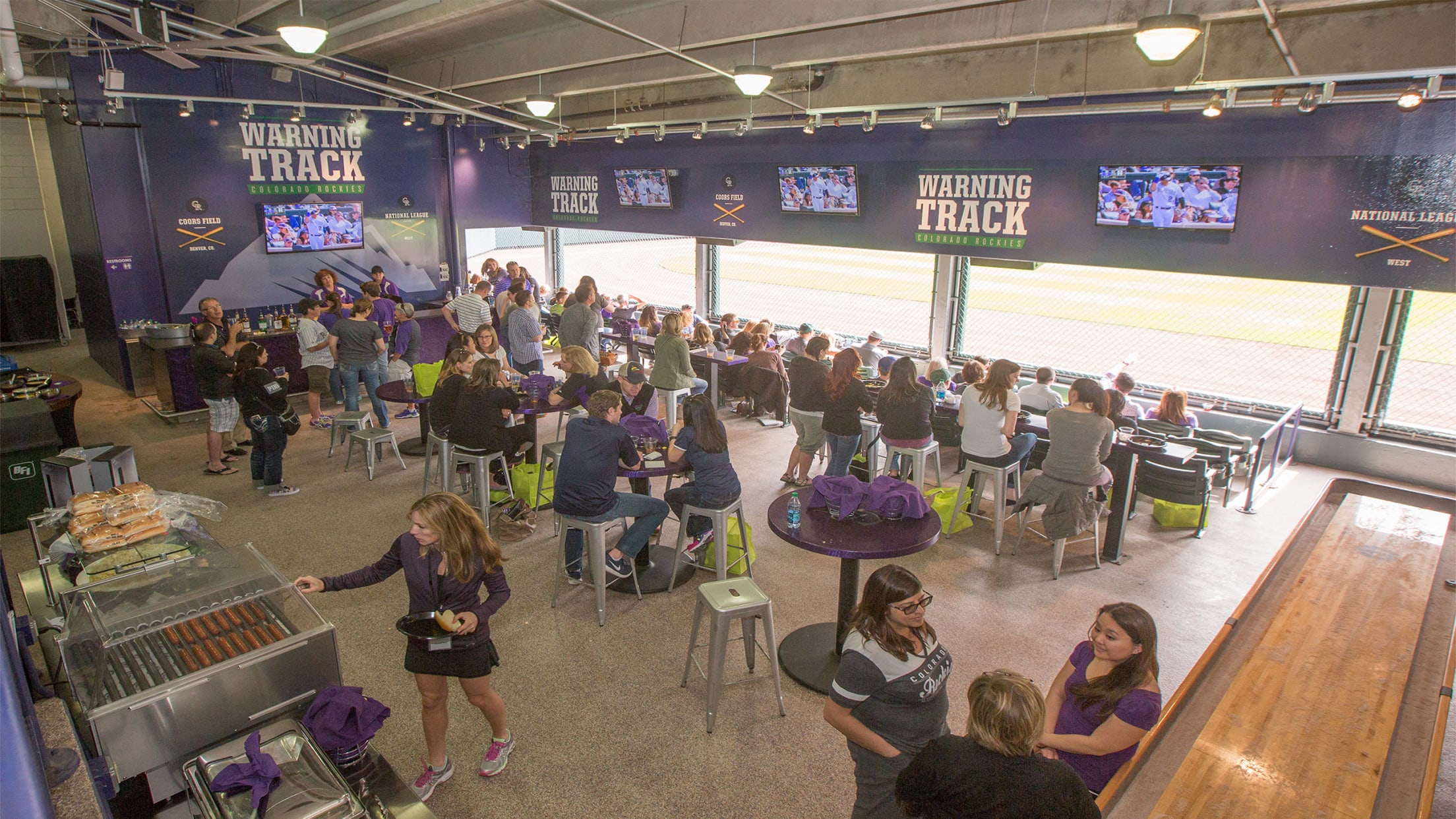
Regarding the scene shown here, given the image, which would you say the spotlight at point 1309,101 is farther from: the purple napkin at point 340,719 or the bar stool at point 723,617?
the purple napkin at point 340,719

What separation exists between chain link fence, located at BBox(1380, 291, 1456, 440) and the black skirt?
26.0 feet

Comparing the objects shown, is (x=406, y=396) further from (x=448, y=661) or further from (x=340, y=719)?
(x=340, y=719)

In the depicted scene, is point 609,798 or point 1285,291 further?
point 1285,291

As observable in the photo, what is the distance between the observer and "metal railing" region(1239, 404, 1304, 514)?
7.45 metres

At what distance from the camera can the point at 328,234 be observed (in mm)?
11969

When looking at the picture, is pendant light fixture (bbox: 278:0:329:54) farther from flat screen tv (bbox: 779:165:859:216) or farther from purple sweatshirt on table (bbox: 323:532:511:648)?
flat screen tv (bbox: 779:165:859:216)

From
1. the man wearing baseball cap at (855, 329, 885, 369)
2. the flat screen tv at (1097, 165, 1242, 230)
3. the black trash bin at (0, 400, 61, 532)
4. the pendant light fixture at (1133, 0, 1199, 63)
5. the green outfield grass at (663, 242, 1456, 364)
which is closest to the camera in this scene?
the pendant light fixture at (1133, 0, 1199, 63)

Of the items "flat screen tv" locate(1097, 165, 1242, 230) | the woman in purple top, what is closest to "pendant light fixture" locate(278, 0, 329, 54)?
the woman in purple top

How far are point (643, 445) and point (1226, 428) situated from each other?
22.0ft

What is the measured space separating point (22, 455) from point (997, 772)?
25.7ft

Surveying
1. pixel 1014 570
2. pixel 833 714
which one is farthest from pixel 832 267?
pixel 833 714

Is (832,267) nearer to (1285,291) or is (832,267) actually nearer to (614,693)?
(1285,291)

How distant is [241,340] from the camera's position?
9820mm

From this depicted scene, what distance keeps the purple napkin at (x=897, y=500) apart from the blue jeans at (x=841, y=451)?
2.53 metres
